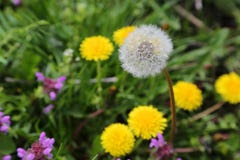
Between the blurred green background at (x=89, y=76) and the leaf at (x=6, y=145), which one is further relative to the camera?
the blurred green background at (x=89, y=76)

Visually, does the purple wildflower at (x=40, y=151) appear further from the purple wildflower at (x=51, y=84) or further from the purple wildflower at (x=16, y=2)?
the purple wildflower at (x=16, y=2)

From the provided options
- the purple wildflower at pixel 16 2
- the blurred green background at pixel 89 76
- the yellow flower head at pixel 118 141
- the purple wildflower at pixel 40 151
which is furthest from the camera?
the purple wildflower at pixel 16 2

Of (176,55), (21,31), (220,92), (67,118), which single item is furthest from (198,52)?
(21,31)

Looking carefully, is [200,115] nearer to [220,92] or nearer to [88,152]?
[220,92]

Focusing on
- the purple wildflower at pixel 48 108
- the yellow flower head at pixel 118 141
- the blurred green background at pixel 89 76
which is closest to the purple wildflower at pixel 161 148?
the yellow flower head at pixel 118 141

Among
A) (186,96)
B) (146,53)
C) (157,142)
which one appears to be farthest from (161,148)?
(146,53)

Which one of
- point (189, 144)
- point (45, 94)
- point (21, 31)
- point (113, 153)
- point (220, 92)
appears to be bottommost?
point (113, 153)
